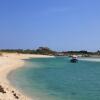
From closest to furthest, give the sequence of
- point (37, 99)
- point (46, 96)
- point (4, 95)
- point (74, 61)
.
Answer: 1. point (4, 95)
2. point (37, 99)
3. point (46, 96)
4. point (74, 61)

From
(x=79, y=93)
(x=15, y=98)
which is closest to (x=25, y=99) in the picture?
(x=15, y=98)

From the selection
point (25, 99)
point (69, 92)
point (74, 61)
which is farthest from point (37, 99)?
point (74, 61)

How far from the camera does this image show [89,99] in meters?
22.8

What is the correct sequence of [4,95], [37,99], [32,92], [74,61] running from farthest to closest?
[74,61] < [32,92] < [37,99] < [4,95]

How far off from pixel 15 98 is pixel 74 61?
87.0 metres

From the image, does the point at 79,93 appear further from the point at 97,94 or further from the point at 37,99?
the point at 37,99

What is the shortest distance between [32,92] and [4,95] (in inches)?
213

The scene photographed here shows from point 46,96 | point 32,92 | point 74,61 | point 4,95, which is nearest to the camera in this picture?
point 4,95

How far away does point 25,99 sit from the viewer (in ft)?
68.9

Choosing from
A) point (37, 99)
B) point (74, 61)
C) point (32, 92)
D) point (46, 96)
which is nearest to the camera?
point (37, 99)

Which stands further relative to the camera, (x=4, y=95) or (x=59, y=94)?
(x=59, y=94)

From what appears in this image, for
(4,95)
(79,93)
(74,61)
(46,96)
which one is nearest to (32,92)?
(46,96)

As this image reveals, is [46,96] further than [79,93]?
No

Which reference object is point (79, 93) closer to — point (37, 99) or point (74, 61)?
point (37, 99)
